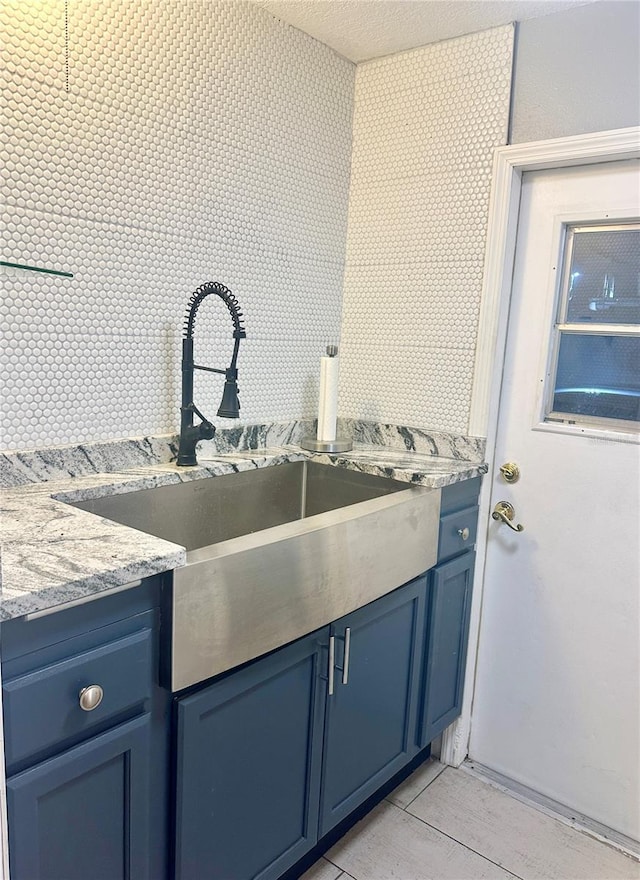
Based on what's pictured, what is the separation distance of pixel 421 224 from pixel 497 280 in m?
0.34

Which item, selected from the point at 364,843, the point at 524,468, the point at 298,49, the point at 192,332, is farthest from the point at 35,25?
the point at 364,843

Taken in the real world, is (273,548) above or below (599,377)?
below

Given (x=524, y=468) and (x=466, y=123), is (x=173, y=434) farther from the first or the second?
(x=466, y=123)

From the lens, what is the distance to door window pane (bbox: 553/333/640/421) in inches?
69.9

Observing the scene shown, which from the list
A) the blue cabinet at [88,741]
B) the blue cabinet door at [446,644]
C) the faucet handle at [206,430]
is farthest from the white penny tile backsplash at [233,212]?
the blue cabinet at [88,741]

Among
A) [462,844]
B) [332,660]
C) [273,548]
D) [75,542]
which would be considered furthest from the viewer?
[462,844]

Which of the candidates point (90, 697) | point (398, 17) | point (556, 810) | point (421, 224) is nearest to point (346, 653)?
point (90, 697)

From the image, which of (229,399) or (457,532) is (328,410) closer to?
(229,399)

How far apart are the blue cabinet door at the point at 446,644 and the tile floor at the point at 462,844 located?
205mm

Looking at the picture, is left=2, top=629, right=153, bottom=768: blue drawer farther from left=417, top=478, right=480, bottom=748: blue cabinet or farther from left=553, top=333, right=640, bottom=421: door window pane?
left=553, top=333, right=640, bottom=421: door window pane

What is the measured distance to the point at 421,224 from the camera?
2068mm

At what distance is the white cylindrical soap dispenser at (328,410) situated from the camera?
79.0 inches

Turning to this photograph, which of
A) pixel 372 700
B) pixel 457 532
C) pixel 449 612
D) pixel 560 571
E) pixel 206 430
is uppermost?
pixel 206 430

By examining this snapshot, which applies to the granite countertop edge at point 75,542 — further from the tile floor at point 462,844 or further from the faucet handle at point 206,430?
the tile floor at point 462,844
